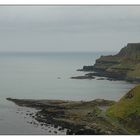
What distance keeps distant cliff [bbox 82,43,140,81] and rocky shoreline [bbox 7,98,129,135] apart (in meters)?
0.24

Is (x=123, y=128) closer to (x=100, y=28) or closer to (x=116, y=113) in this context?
(x=116, y=113)

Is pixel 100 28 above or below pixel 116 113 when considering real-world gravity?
above

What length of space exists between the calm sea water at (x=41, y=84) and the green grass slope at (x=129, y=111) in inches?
2.2

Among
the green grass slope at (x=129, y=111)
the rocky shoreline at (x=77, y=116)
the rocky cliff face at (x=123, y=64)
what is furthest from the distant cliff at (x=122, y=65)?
the rocky shoreline at (x=77, y=116)

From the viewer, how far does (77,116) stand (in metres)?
10.6

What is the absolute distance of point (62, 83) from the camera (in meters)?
10.6

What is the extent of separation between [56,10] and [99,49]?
1.54 ft

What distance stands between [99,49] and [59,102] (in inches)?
21.1

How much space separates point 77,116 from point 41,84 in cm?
39

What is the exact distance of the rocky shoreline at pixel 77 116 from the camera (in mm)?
10578

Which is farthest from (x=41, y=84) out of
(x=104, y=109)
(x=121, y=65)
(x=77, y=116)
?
(x=121, y=65)

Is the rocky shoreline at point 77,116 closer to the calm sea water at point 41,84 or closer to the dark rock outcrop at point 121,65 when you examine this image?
the calm sea water at point 41,84
